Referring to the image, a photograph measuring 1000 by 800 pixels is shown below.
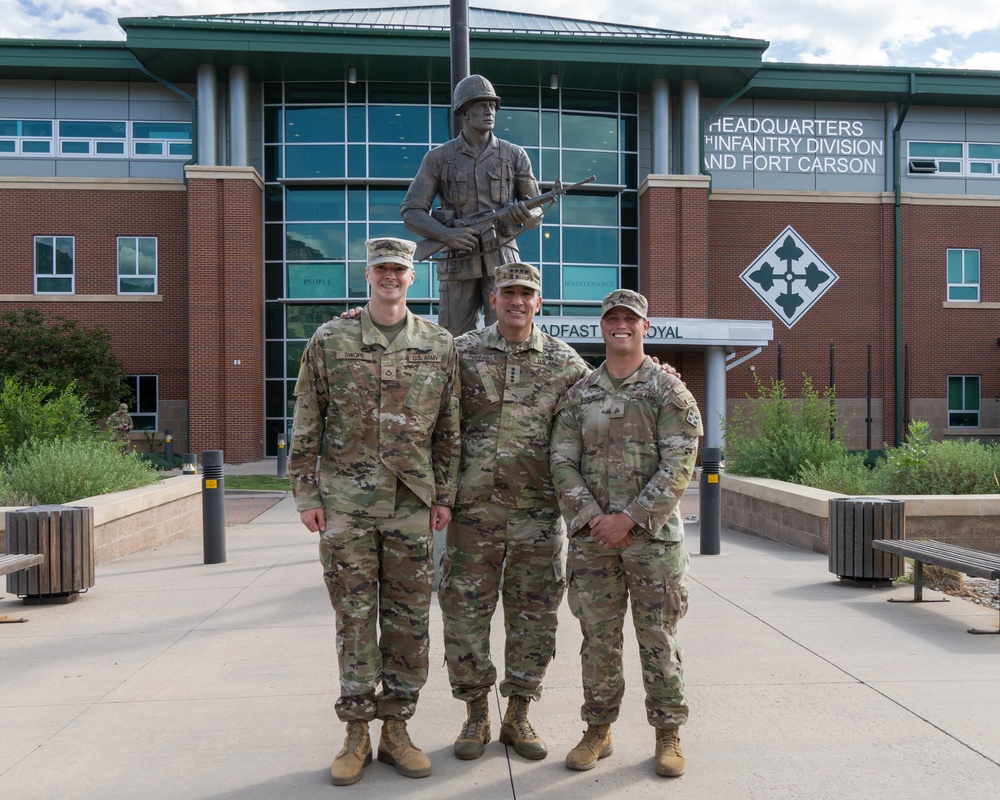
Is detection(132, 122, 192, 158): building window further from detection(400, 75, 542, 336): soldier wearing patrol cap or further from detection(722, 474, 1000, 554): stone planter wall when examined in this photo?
detection(400, 75, 542, 336): soldier wearing patrol cap

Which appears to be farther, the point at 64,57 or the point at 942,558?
the point at 64,57

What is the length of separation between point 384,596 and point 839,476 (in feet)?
25.8

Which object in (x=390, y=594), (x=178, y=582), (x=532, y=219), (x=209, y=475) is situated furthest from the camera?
(x=209, y=475)

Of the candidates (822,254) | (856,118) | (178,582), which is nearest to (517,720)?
(178,582)

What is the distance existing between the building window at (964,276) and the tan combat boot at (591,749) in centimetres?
3010

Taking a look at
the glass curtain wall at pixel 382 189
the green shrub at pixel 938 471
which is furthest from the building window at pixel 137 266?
the green shrub at pixel 938 471

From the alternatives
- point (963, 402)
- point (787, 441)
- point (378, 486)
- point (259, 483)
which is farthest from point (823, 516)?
point (963, 402)

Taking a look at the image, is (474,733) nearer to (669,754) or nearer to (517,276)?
(669,754)

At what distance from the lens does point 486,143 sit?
618 cm

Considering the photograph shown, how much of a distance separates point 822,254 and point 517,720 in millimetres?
27373

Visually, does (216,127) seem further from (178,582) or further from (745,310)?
(178,582)

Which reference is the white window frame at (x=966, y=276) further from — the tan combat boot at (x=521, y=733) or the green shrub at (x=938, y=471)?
the tan combat boot at (x=521, y=733)

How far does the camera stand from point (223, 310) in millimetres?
25125

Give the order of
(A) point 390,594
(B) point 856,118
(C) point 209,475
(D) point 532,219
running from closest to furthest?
1. (A) point 390,594
2. (D) point 532,219
3. (C) point 209,475
4. (B) point 856,118
